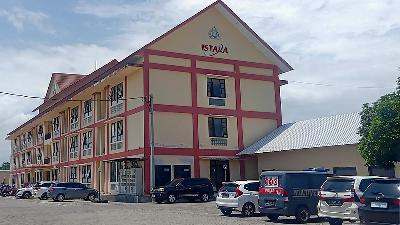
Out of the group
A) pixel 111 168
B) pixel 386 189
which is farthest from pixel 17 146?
pixel 386 189

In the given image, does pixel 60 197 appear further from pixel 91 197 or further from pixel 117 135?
pixel 117 135

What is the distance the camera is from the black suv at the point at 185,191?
32719 mm

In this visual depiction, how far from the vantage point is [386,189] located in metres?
13.2

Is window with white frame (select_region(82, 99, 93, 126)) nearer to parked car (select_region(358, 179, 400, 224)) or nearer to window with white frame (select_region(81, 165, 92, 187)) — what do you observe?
window with white frame (select_region(81, 165, 92, 187))

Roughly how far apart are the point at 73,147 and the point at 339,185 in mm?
42042

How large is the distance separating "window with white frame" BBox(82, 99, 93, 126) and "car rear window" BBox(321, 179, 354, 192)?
1379 inches

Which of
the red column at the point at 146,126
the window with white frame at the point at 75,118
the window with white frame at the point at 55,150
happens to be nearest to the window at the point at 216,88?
the red column at the point at 146,126

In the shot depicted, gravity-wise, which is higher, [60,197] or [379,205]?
[379,205]

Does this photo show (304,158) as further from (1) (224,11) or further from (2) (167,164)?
(1) (224,11)

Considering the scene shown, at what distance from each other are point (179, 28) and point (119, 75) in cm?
587

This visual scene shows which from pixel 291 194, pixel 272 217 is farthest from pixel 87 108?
pixel 291 194

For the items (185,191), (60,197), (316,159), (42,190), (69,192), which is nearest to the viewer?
(185,191)

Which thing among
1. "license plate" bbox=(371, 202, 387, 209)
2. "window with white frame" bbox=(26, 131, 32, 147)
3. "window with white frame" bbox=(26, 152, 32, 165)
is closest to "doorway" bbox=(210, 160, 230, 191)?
"license plate" bbox=(371, 202, 387, 209)

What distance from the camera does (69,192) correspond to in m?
40.5
